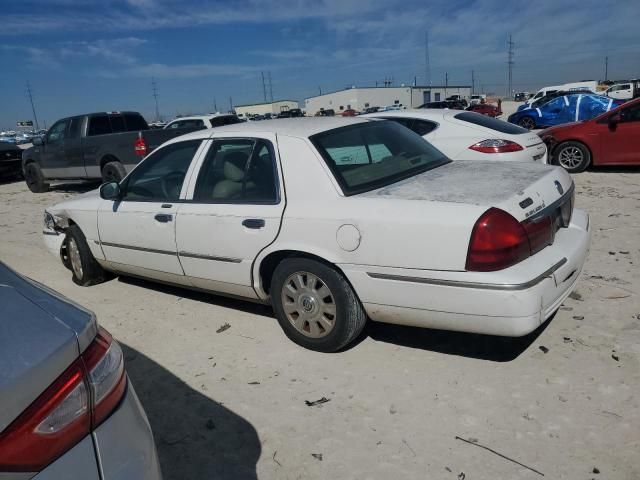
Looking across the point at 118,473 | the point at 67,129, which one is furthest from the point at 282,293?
the point at 67,129

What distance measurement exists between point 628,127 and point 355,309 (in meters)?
8.19

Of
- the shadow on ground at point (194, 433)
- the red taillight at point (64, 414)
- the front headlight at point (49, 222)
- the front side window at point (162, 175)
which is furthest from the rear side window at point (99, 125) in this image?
the red taillight at point (64, 414)

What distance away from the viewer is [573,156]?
9836 millimetres

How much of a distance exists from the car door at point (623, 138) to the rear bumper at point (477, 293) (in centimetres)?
723

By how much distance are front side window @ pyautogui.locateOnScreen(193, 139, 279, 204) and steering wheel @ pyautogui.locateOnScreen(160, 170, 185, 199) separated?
0.95ft

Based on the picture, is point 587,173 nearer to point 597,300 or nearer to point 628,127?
point 628,127

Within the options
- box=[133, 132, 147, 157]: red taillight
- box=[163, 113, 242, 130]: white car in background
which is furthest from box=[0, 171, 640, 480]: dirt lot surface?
box=[163, 113, 242, 130]: white car in background

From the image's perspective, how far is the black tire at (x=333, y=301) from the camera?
3.29 m

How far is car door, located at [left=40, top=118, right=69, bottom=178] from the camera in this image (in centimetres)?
1236

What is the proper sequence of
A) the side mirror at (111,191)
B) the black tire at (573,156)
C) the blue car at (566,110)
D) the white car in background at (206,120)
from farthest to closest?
the blue car at (566,110) < the white car in background at (206,120) < the black tire at (573,156) < the side mirror at (111,191)

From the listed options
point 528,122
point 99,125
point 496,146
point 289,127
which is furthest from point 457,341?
point 528,122

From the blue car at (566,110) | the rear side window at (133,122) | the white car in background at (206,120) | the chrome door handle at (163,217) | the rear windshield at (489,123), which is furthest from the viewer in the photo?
the blue car at (566,110)

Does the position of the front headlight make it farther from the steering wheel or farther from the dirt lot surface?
the steering wheel

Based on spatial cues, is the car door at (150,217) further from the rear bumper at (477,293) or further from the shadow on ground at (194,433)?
the rear bumper at (477,293)
